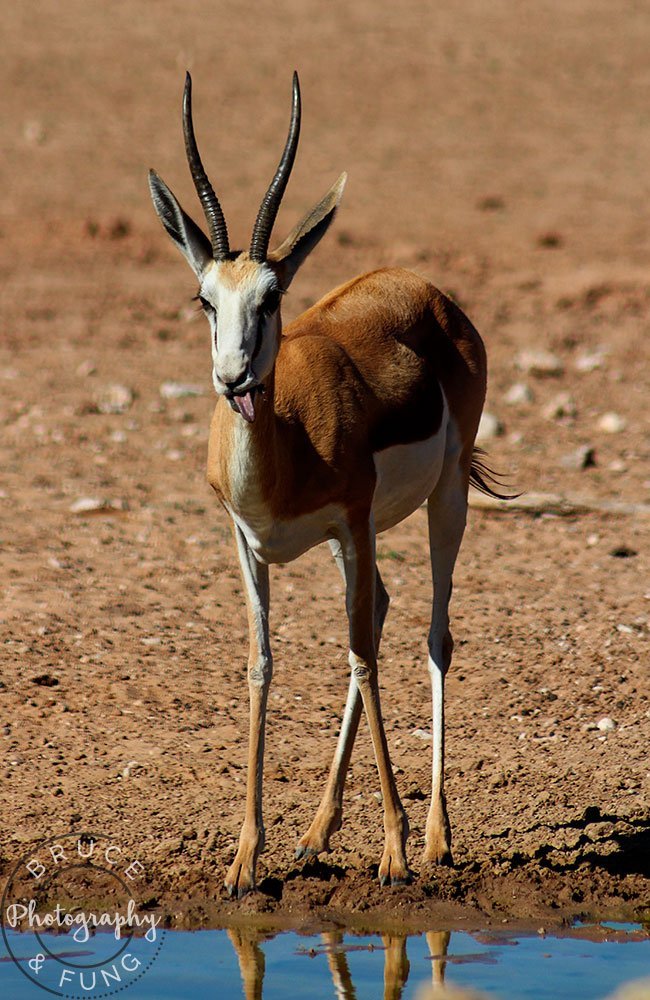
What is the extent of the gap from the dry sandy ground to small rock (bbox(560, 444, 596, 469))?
0.23 meters

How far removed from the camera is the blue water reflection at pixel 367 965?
5223 millimetres

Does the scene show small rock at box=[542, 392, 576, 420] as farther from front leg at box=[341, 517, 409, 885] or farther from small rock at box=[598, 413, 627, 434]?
front leg at box=[341, 517, 409, 885]

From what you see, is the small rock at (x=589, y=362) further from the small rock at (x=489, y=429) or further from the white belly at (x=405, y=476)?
the white belly at (x=405, y=476)

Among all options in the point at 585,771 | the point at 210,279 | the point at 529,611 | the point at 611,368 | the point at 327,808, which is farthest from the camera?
A: the point at 611,368

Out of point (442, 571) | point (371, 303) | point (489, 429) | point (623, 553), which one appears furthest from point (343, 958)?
point (489, 429)

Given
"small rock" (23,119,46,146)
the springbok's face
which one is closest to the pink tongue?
the springbok's face

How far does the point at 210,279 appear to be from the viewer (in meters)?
5.16

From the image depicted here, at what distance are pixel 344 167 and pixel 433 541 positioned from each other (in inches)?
619

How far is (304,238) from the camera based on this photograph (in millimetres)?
5484

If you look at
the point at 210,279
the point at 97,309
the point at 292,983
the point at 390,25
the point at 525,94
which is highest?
the point at 390,25

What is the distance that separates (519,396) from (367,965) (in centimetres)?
817

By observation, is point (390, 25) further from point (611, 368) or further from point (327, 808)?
point (327, 808)

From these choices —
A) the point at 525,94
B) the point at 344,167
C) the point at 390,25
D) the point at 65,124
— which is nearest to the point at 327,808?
the point at 344,167

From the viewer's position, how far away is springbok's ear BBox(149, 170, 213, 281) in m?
5.25
